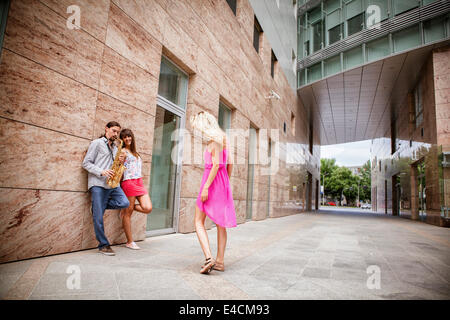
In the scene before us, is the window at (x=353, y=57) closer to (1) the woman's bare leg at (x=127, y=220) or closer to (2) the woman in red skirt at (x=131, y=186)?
(2) the woman in red skirt at (x=131, y=186)

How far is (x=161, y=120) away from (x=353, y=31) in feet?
50.9

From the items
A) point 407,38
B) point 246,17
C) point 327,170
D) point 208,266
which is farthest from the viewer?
point 327,170

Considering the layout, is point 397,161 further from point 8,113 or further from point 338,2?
point 8,113

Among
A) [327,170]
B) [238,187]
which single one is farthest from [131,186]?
[327,170]

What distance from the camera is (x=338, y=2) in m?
17.6

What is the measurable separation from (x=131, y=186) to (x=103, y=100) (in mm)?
1421

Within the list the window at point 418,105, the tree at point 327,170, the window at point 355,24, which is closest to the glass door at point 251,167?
the window at point 418,105

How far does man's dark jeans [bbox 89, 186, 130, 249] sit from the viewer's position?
12.3 feet

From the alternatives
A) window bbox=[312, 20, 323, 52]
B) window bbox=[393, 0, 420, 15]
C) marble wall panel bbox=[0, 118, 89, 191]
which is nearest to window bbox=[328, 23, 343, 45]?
window bbox=[312, 20, 323, 52]

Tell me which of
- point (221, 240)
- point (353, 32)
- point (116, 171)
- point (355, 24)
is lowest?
point (221, 240)

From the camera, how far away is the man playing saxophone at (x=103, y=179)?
375cm

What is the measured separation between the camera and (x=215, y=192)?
331 centimetres

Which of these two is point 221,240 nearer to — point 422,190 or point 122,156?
point 122,156

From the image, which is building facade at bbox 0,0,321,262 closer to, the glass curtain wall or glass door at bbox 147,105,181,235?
glass door at bbox 147,105,181,235
